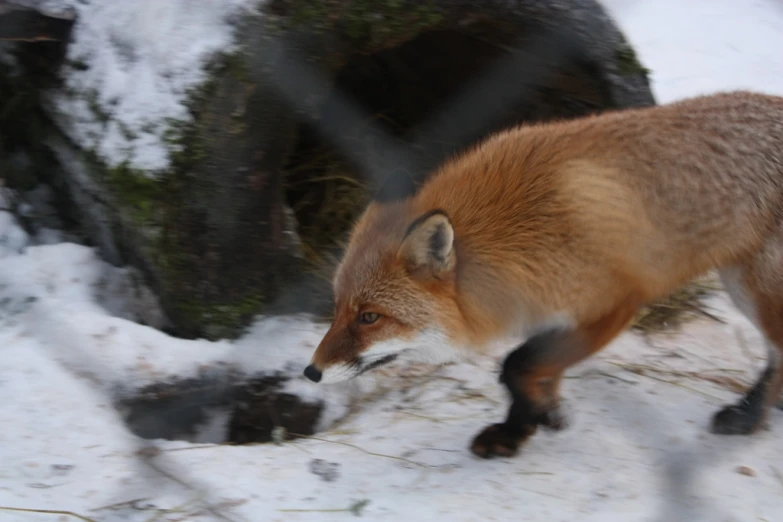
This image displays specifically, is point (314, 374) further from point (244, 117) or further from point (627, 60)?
point (627, 60)

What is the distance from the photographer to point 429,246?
2.20 m

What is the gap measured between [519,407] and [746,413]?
794mm

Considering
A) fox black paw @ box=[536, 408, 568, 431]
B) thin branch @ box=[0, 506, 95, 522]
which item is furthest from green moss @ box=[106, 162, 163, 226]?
fox black paw @ box=[536, 408, 568, 431]

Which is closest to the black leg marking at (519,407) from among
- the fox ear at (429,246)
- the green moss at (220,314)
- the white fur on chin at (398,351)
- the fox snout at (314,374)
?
the white fur on chin at (398,351)

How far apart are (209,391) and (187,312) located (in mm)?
308

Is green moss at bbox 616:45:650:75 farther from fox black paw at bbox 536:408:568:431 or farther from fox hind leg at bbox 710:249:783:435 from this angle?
fox black paw at bbox 536:408:568:431

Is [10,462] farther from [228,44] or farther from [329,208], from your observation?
[329,208]

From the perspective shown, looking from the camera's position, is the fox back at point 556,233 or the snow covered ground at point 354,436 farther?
the fox back at point 556,233

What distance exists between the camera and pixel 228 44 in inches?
106

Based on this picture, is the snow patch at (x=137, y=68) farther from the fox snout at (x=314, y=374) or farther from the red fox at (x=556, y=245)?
the fox snout at (x=314, y=374)

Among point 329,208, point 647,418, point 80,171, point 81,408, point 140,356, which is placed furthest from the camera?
point 329,208

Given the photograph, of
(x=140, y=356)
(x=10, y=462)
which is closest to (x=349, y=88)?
(x=140, y=356)

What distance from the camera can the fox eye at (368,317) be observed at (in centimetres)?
229

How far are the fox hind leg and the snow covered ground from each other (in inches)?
2.9
